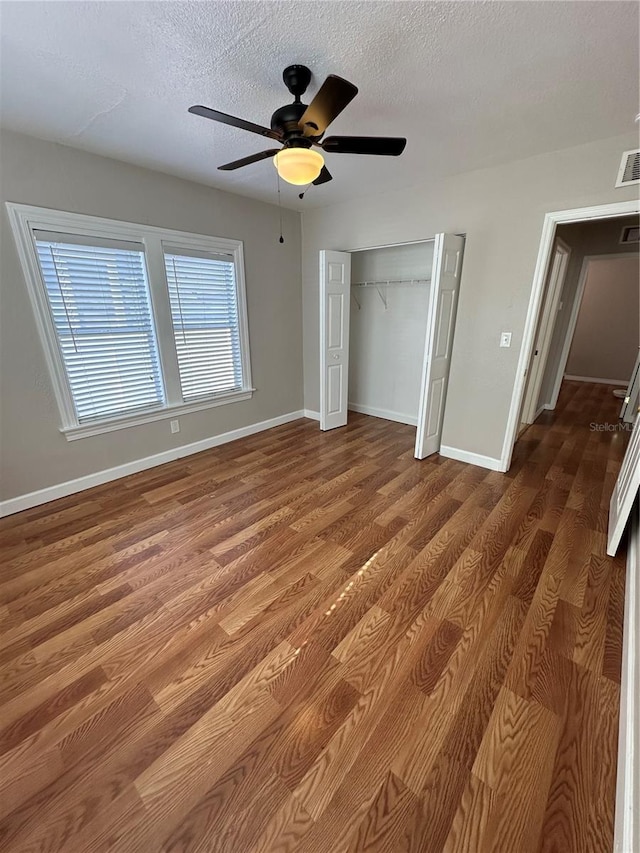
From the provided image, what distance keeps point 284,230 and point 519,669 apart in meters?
4.52

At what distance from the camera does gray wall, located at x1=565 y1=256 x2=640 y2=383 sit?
6137 millimetres

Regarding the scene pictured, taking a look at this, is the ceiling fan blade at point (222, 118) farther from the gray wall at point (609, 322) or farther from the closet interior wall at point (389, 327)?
the gray wall at point (609, 322)

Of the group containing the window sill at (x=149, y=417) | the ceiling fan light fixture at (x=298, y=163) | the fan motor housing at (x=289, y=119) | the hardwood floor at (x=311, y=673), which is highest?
the fan motor housing at (x=289, y=119)

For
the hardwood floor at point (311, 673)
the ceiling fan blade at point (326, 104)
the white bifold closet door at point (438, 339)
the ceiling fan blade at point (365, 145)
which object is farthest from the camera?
the white bifold closet door at point (438, 339)

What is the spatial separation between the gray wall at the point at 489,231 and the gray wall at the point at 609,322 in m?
4.54

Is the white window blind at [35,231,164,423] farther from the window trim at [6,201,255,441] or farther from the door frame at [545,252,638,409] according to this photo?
the door frame at [545,252,638,409]

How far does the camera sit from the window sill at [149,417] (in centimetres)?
284

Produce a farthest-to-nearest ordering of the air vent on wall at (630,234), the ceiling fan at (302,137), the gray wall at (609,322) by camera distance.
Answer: the gray wall at (609,322) < the air vent on wall at (630,234) < the ceiling fan at (302,137)

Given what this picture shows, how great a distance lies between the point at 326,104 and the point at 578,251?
4.96 metres

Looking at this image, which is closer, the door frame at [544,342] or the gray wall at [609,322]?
the door frame at [544,342]

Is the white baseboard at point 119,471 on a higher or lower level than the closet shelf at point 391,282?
lower

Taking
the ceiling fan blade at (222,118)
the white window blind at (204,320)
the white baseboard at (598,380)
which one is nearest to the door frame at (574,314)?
the white baseboard at (598,380)

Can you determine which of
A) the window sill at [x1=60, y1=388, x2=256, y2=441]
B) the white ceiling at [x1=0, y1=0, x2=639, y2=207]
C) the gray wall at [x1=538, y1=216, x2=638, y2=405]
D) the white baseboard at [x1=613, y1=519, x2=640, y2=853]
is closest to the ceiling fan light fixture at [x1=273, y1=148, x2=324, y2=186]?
the white ceiling at [x1=0, y1=0, x2=639, y2=207]

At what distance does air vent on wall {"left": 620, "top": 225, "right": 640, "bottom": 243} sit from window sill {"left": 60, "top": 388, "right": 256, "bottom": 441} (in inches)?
215
